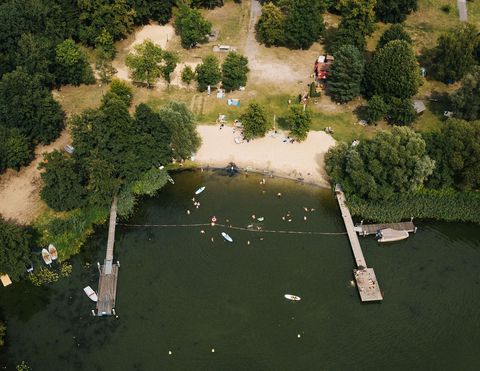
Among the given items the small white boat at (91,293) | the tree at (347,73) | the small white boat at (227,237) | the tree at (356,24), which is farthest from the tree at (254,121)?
the small white boat at (91,293)

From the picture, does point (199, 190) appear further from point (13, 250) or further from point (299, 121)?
point (13, 250)

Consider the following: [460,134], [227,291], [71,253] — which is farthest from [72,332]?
[460,134]

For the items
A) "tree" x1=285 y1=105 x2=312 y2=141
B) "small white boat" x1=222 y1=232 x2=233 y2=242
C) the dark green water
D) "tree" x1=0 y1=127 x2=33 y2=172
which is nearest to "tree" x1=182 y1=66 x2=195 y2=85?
"tree" x1=285 y1=105 x2=312 y2=141

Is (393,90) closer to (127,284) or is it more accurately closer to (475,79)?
(475,79)

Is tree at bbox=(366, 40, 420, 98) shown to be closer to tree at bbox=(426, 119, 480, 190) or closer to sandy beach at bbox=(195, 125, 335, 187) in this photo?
tree at bbox=(426, 119, 480, 190)

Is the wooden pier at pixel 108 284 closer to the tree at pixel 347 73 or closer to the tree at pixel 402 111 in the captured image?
the tree at pixel 347 73

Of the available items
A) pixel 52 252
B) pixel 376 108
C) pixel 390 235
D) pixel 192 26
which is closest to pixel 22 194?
pixel 52 252
